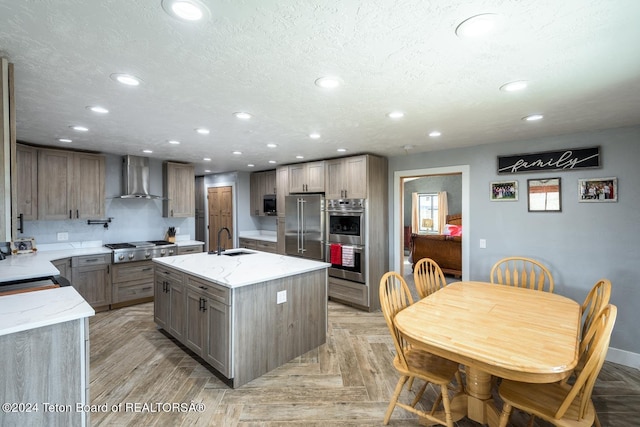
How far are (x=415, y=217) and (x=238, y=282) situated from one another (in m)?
8.99

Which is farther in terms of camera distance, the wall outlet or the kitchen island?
the wall outlet

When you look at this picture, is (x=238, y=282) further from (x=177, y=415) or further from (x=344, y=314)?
(x=344, y=314)

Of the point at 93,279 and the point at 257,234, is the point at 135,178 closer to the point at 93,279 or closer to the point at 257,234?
the point at 93,279

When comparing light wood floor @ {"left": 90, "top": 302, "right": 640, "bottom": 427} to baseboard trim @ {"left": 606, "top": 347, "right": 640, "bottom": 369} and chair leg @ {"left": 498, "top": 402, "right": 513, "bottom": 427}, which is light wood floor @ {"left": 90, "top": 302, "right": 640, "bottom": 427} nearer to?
baseboard trim @ {"left": 606, "top": 347, "right": 640, "bottom": 369}

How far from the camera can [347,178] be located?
15.1 feet

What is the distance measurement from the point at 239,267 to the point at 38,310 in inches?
59.7

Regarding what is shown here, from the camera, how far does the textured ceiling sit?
4.10 feet

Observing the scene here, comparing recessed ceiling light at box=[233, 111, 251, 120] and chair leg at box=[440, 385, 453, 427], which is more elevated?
recessed ceiling light at box=[233, 111, 251, 120]

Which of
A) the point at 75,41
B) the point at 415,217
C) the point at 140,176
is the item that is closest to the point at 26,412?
the point at 75,41

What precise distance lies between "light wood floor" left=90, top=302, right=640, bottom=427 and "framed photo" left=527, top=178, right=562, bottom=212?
5.54 ft

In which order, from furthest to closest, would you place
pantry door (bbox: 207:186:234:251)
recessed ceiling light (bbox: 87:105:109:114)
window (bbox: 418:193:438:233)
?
window (bbox: 418:193:438:233) < pantry door (bbox: 207:186:234:251) < recessed ceiling light (bbox: 87:105:109:114)

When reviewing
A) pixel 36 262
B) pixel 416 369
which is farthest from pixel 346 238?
pixel 36 262

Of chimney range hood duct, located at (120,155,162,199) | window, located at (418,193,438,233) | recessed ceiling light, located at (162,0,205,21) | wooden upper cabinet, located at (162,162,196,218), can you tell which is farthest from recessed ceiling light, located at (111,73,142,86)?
window, located at (418,193,438,233)

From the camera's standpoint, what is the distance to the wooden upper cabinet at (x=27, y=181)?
3.83 meters
